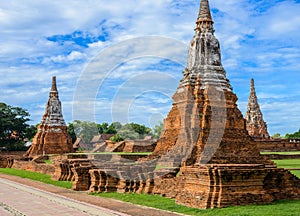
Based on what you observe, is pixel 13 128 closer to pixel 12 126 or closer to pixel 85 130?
pixel 12 126

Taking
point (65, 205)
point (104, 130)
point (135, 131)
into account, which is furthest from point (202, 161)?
point (104, 130)

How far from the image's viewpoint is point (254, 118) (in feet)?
186

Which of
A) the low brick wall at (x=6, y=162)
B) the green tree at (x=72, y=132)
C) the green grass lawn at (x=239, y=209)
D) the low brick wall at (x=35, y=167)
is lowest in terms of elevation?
the green grass lawn at (x=239, y=209)

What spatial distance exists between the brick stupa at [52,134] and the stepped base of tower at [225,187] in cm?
3772

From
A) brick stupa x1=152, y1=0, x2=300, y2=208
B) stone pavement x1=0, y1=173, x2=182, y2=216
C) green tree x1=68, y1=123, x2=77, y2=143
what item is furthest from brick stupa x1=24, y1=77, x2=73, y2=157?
stone pavement x1=0, y1=173, x2=182, y2=216

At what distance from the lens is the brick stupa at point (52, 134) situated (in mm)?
48594

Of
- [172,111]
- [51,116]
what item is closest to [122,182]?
[172,111]

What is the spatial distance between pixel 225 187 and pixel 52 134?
40.2 m

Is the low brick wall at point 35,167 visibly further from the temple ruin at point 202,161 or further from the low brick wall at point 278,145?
the low brick wall at point 278,145

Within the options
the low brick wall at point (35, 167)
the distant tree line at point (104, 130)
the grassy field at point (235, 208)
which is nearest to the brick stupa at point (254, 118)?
the distant tree line at point (104, 130)

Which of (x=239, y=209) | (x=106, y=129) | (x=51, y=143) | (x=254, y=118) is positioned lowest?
(x=239, y=209)

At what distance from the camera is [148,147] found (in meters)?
48.3

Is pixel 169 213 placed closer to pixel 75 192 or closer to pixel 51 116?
pixel 75 192

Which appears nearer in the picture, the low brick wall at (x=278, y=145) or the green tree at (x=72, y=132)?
the low brick wall at (x=278, y=145)
